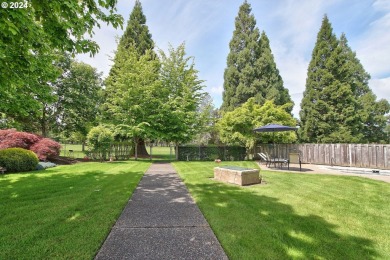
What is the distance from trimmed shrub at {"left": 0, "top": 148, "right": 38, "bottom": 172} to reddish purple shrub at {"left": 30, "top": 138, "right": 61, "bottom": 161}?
8.25 feet

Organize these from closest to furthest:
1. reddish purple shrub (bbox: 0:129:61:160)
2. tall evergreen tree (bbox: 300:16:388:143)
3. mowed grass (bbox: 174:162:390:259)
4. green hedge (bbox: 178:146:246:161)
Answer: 1. mowed grass (bbox: 174:162:390:259)
2. reddish purple shrub (bbox: 0:129:61:160)
3. green hedge (bbox: 178:146:246:161)
4. tall evergreen tree (bbox: 300:16:388:143)

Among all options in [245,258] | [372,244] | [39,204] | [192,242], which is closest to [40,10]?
[39,204]

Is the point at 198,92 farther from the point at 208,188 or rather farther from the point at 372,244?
the point at 372,244

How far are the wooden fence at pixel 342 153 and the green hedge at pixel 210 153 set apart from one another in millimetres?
2645

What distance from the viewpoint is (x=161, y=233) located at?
11.5 ft

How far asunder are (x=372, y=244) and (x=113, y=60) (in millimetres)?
24423

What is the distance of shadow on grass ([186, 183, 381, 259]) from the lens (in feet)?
9.41

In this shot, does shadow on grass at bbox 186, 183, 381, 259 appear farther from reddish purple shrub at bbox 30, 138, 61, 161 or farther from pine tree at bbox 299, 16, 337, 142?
pine tree at bbox 299, 16, 337, 142

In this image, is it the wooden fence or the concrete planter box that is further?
the wooden fence

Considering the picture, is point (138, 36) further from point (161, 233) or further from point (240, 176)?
point (161, 233)

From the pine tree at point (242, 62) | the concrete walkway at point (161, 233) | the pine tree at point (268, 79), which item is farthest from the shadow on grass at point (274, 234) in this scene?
the pine tree at point (242, 62)

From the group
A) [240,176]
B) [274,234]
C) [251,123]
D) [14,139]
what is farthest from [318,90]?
[14,139]

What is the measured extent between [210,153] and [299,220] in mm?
15377

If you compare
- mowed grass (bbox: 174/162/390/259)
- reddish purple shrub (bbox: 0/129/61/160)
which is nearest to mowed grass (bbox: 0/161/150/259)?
mowed grass (bbox: 174/162/390/259)
